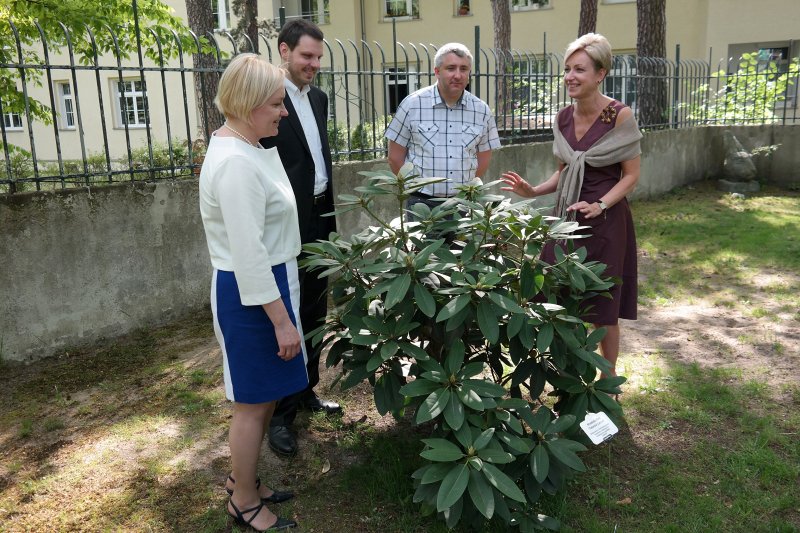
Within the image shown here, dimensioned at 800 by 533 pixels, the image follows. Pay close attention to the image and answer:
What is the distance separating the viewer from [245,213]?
2.40 metres

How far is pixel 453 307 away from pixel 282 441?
4.47 ft

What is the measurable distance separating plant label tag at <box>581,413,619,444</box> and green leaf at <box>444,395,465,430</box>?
68cm

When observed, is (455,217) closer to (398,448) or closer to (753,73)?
(398,448)

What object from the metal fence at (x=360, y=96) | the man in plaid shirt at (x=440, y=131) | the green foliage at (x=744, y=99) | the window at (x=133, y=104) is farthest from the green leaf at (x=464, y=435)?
the green foliage at (x=744, y=99)

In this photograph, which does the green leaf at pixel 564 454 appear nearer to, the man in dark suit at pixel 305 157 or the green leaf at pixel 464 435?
the green leaf at pixel 464 435

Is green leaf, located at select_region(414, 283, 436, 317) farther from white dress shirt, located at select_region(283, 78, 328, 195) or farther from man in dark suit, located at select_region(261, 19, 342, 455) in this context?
white dress shirt, located at select_region(283, 78, 328, 195)

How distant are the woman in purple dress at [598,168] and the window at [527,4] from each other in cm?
1993

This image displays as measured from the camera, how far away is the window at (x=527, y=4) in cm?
2203

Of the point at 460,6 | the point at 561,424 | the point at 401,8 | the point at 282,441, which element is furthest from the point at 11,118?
the point at 460,6

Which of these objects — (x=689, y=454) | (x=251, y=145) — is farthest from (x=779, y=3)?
(x=251, y=145)

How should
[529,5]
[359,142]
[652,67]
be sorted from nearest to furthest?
[359,142], [652,67], [529,5]

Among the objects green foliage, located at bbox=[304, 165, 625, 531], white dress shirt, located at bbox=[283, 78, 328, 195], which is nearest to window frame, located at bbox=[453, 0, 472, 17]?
white dress shirt, located at bbox=[283, 78, 328, 195]

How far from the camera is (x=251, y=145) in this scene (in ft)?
8.32

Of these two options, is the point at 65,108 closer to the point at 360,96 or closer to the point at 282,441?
the point at 360,96
